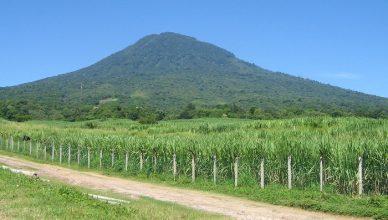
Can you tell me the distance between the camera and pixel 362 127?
41375 mm

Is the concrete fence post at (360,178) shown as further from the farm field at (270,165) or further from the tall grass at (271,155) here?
the tall grass at (271,155)

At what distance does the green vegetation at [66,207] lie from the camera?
14.2 m

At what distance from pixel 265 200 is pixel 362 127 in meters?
22.8

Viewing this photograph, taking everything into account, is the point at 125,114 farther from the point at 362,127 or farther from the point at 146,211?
the point at 146,211

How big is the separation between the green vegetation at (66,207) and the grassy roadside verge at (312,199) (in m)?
4.18

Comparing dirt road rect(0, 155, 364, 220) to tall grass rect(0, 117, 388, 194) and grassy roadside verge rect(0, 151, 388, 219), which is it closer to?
grassy roadside verge rect(0, 151, 388, 219)

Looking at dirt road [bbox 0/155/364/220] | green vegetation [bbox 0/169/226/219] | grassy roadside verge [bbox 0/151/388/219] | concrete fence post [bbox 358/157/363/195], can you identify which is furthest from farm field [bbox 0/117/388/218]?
green vegetation [bbox 0/169/226/219]

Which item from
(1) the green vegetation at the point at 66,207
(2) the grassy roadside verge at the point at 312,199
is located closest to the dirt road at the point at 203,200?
(2) the grassy roadside verge at the point at 312,199

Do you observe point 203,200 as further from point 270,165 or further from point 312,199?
point 270,165

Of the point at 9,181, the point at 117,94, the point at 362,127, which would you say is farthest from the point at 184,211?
the point at 117,94

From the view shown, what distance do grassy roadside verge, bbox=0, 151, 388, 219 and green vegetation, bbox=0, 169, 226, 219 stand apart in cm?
418

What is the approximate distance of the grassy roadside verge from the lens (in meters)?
17.6

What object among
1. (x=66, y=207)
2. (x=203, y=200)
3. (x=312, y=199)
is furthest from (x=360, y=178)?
(x=66, y=207)

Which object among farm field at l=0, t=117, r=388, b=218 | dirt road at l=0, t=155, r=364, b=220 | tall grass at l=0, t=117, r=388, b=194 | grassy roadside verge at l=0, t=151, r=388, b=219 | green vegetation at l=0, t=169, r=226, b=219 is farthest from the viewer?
tall grass at l=0, t=117, r=388, b=194
